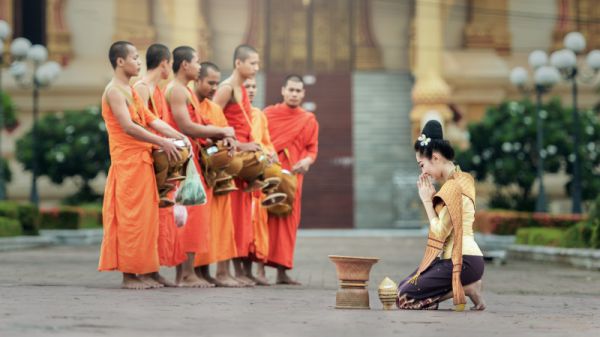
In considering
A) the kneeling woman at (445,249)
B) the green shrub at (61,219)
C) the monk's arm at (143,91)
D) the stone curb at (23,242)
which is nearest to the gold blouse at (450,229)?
the kneeling woman at (445,249)

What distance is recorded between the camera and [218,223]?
44.1 ft

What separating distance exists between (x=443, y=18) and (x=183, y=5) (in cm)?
673

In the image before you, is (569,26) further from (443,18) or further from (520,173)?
(520,173)

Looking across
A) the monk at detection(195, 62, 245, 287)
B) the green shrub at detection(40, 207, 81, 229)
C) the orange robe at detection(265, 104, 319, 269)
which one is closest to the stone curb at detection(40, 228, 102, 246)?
the green shrub at detection(40, 207, 81, 229)

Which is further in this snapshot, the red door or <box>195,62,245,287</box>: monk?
the red door

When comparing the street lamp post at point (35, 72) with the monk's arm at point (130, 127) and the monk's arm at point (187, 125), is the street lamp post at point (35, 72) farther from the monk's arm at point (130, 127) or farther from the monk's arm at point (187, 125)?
the monk's arm at point (130, 127)

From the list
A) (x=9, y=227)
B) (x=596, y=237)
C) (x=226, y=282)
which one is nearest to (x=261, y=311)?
(x=226, y=282)

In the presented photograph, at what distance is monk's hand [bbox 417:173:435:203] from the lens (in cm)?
1049

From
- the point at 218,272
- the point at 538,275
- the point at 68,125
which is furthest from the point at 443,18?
the point at 218,272

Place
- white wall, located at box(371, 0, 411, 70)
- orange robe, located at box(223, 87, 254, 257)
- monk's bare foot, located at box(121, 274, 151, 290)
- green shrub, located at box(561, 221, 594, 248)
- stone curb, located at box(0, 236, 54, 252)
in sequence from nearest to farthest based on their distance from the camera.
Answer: monk's bare foot, located at box(121, 274, 151, 290) → orange robe, located at box(223, 87, 254, 257) → green shrub, located at box(561, 221, 594, 248) → stone curb, located at box(0, 236, 54, 252) → white wall, located at box(371, 0, 411, 70)

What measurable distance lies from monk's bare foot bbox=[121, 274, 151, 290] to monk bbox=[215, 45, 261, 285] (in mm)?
1509

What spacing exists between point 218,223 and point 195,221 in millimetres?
485

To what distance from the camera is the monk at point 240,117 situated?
13852mm

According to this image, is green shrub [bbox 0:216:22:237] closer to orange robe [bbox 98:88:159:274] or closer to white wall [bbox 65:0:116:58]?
orange robe [bbox 98:88:159:274]
